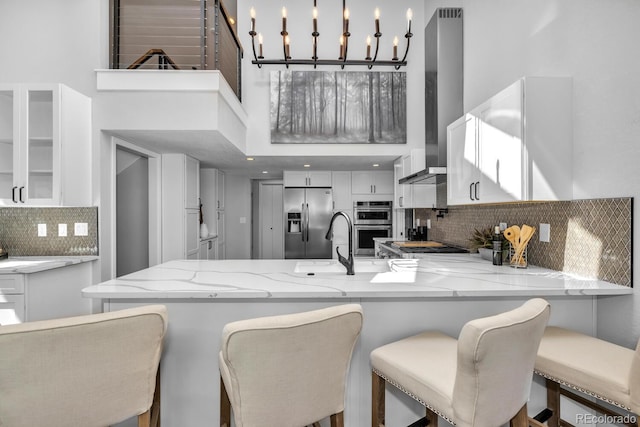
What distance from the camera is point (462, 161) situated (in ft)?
8.41

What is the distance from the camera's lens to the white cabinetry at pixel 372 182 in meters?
5.56

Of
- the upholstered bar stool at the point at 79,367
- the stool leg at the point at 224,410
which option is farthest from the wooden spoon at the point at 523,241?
the upholstered bar stool at the point at 79,367

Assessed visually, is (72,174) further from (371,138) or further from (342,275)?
(371,138)

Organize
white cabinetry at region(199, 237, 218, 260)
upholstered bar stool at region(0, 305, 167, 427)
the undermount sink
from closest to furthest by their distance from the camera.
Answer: upholstered bar stool at region(0, 305, 167, 427) < the undermount sink < white cabinetry at region(199, 237, 218, 260)

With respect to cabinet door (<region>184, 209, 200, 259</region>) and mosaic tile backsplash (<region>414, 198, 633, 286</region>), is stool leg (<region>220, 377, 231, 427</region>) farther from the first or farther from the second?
cabinet door (<region>184, 209, 200, 259</region>)

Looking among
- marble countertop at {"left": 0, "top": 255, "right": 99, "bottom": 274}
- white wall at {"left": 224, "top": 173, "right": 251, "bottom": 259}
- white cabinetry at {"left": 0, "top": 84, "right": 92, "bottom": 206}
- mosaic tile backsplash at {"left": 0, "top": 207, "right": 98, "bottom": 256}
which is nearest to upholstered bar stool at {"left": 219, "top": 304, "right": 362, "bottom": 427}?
marble countertop at {"left": 0, "top": 255, "right": 99, "bottom": 274}

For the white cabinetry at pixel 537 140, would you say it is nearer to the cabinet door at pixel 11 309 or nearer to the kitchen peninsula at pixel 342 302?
the kitchen peninsula at pixel 342 302

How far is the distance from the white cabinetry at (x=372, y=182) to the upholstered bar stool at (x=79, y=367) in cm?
468

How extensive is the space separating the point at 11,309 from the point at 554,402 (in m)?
3.30

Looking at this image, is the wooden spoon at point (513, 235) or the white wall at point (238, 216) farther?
the white wall at point (238, 216)

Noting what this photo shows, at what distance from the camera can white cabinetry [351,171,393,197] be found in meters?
5.56

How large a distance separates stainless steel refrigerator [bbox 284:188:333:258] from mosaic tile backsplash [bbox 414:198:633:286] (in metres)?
3.13

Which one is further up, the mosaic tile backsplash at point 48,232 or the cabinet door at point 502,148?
the cabinet door at point 502,148

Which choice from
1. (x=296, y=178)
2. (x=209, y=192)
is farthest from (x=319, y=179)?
(x=209, y=192)
